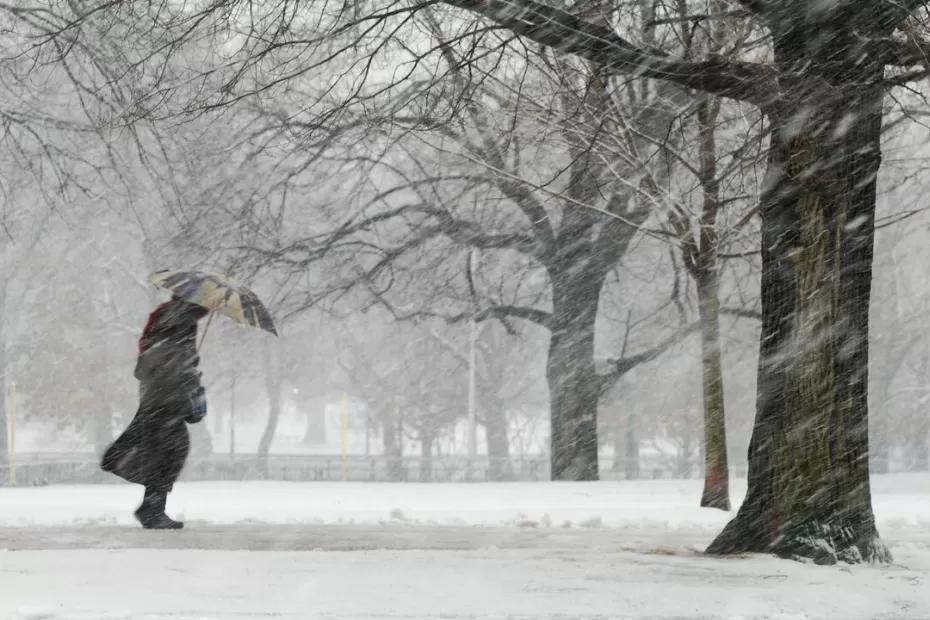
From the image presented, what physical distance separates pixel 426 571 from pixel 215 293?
152 inches

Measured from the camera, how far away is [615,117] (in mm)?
14398

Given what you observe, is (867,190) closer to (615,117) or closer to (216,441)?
(615,117)

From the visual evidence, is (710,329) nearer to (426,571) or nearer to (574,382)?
(574,382)

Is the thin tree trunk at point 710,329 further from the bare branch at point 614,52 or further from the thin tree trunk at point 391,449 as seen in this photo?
the thin tree trunk at point 391,449

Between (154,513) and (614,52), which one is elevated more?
(614,52)

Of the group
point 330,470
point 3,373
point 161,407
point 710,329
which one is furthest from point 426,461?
point 161,407

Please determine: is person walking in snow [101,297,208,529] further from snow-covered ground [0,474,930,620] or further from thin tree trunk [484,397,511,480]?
thin tree trunk [484,397,511,480]

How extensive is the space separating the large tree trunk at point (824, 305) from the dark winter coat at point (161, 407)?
4547mm

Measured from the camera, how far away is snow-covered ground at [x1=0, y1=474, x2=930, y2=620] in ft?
19.3

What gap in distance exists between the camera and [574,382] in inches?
787

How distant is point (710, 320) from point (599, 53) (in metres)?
6.97

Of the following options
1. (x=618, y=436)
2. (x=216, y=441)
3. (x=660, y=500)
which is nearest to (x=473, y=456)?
(x=618, y=436)

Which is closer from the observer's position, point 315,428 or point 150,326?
point 150,326

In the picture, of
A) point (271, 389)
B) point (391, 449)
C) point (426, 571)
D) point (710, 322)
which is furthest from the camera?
point (391, 449)
